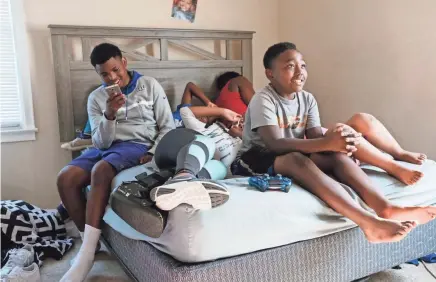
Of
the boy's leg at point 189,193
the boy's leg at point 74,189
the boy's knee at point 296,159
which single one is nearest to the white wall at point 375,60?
the boy's knee at point 296,159

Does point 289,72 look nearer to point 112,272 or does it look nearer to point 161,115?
point 161,115

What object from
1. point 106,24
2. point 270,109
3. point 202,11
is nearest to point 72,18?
point 106,24

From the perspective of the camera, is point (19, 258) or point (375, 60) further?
point (375, 60)

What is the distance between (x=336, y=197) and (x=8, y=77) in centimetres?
211

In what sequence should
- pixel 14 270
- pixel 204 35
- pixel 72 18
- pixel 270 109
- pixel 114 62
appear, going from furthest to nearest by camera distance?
pixel 204 35
pixel 72 18
pixel 114 62
pixel 270 109
pixel 14 270

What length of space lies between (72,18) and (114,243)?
1.62 metres

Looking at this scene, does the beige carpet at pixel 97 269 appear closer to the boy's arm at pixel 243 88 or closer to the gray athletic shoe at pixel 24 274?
the gray athletic shoe at pixel 24 274

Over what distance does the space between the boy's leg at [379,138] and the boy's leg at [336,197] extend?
0.42 m

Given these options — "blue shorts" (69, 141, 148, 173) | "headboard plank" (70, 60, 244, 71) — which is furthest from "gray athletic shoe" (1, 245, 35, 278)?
"headboard plank" (70, 60, 244, 71)

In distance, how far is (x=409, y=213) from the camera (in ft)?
4.64

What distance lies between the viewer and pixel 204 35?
9.84 feet

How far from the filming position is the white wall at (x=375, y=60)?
2314 millimetres

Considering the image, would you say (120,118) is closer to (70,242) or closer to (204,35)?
(70,242)

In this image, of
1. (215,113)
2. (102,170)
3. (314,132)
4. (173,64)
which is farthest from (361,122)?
(173,64)
